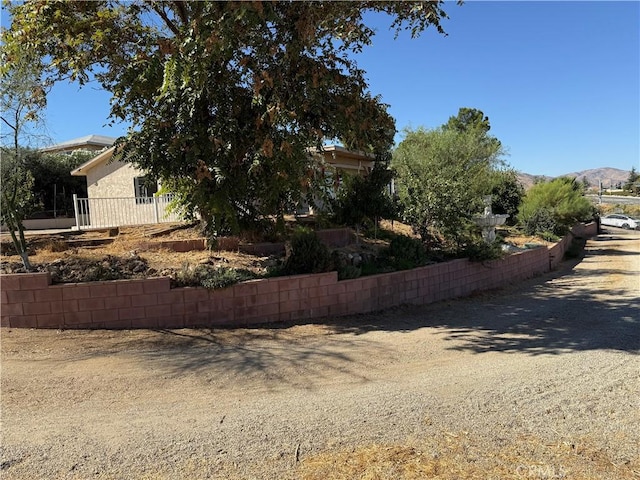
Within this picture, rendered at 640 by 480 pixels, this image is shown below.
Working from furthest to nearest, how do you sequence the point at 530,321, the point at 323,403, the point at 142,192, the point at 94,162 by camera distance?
the point at 94,162
the point at 142,192
the point at 530,321
the point at 323,403

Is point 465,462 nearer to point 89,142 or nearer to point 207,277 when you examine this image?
point 207,277

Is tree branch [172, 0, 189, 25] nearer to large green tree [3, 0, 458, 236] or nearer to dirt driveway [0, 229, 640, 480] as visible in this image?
large green tree [3, 0, 458, 236]

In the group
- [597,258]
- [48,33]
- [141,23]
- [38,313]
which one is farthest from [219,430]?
[597,258]

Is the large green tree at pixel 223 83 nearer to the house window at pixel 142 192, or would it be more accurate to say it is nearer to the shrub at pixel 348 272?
the shrub at pixel 348 272

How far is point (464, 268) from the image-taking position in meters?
10.9

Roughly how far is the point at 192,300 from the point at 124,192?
1492cm

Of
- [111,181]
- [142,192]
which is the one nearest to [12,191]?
[142,192]

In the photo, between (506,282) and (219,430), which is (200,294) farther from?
(506,282)

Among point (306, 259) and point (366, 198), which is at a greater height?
point (366, 198)

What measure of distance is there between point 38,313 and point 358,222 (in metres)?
7.05

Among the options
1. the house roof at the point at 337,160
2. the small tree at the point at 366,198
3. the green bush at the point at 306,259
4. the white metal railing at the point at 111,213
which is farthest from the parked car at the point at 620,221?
the green bush at the point at 306,259

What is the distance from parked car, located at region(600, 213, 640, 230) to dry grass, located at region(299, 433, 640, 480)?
52161 millimetres

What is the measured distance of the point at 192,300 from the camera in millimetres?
7121

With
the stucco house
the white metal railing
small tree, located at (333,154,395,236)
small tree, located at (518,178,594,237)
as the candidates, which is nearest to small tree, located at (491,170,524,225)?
small tree, located at (518,178,594,237)
